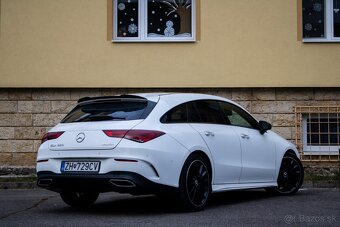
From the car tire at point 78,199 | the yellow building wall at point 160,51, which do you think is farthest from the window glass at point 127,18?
the car tire at point 78,199

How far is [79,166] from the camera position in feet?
24.5

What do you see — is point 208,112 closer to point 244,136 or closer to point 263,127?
point 244,136

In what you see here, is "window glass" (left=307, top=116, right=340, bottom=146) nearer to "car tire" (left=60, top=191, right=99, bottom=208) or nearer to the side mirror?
the side mirror

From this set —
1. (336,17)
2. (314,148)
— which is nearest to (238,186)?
(314,148)

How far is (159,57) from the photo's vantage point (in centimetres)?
1479

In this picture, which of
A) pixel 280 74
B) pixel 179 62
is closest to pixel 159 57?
pixel 179 62

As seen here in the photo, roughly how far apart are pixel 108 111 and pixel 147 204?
170cm

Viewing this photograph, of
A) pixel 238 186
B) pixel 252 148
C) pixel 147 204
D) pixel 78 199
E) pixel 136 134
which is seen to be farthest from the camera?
pixel 252 148

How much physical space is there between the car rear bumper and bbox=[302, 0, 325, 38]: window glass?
877cm

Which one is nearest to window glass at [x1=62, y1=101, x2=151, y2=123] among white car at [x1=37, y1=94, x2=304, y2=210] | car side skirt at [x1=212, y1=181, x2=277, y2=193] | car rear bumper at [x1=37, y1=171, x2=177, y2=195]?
white car at [x1=37, y1=94, x2=304, y2=210]

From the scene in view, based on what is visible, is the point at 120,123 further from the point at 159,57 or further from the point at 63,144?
the point at 159,57

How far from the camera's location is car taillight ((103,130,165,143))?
288 inches

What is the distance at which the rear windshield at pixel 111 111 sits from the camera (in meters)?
7.68

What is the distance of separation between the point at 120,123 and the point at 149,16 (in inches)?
319
